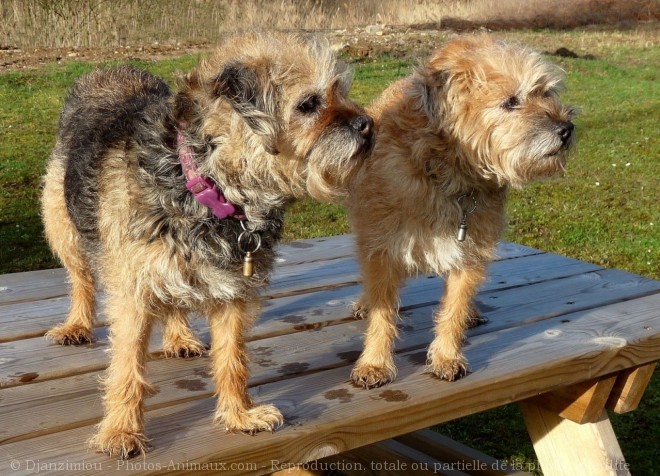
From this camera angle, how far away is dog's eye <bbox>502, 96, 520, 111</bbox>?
3.33m

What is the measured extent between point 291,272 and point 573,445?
1.74 meters

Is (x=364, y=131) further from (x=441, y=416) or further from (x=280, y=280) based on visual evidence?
(x=280, y=280)

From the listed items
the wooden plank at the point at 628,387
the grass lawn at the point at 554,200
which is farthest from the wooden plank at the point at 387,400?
the grass lawn at the point at 554,200

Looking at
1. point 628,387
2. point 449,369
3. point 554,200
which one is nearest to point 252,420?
point 449,369

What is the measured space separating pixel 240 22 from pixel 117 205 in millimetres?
13238

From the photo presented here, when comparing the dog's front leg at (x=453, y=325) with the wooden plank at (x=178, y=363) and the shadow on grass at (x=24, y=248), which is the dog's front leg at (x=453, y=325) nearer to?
the wooden plank at (x=178, y=363)

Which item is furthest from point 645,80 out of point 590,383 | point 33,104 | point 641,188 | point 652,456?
point 590,383

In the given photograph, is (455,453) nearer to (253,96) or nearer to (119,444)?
(119,444)

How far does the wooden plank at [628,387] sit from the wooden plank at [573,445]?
99mm

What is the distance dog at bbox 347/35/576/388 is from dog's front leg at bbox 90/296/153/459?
897mm

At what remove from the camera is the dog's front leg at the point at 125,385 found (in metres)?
2.66

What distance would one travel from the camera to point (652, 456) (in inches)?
191

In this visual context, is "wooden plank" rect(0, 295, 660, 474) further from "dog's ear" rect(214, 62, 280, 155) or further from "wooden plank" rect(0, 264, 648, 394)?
"dog's ear" rect(214, 62, 280, 155)

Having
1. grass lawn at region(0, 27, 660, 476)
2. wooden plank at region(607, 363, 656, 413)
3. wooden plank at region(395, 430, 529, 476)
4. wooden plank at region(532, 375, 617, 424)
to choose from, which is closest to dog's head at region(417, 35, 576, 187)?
wooden plank at region(532, 375, 617, 424)
